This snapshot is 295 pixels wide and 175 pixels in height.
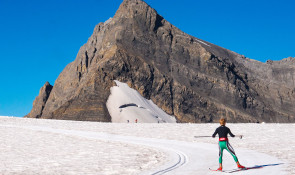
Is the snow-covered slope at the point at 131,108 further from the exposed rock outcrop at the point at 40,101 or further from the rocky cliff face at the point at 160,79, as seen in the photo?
the exposed rock outcrop at the point at 40,101

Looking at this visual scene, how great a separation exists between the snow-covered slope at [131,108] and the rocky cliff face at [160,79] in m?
2.31

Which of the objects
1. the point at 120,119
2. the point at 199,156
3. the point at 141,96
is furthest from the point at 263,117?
the point at 199,156

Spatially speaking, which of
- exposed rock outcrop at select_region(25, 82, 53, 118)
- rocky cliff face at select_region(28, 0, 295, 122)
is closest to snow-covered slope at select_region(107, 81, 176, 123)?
rocky cliff face at select_region(28, 0, 295, 122)

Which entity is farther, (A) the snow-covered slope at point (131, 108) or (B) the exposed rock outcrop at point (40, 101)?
(B) the exposed rock outcrop at point (40, 101)

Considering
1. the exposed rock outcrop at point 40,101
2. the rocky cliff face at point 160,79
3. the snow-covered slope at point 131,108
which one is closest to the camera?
the snow-covered slope at point 131,108

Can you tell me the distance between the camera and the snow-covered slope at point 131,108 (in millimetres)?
92000

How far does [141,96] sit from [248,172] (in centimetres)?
9385

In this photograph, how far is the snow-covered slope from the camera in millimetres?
92000

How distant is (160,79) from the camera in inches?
4424

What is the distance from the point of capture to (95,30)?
150m

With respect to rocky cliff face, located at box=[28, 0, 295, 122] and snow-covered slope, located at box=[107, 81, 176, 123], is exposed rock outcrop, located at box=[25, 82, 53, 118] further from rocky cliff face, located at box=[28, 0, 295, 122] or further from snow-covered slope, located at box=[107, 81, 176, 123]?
snow-covered slope, located at box=[107, 81, 176, 123]

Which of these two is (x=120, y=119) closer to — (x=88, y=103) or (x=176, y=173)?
(x=88, y=103)

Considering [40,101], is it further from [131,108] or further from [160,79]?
[131,108]

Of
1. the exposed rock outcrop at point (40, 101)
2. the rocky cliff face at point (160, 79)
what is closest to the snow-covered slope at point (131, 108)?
the rocky cliff face at point (160, 79)
